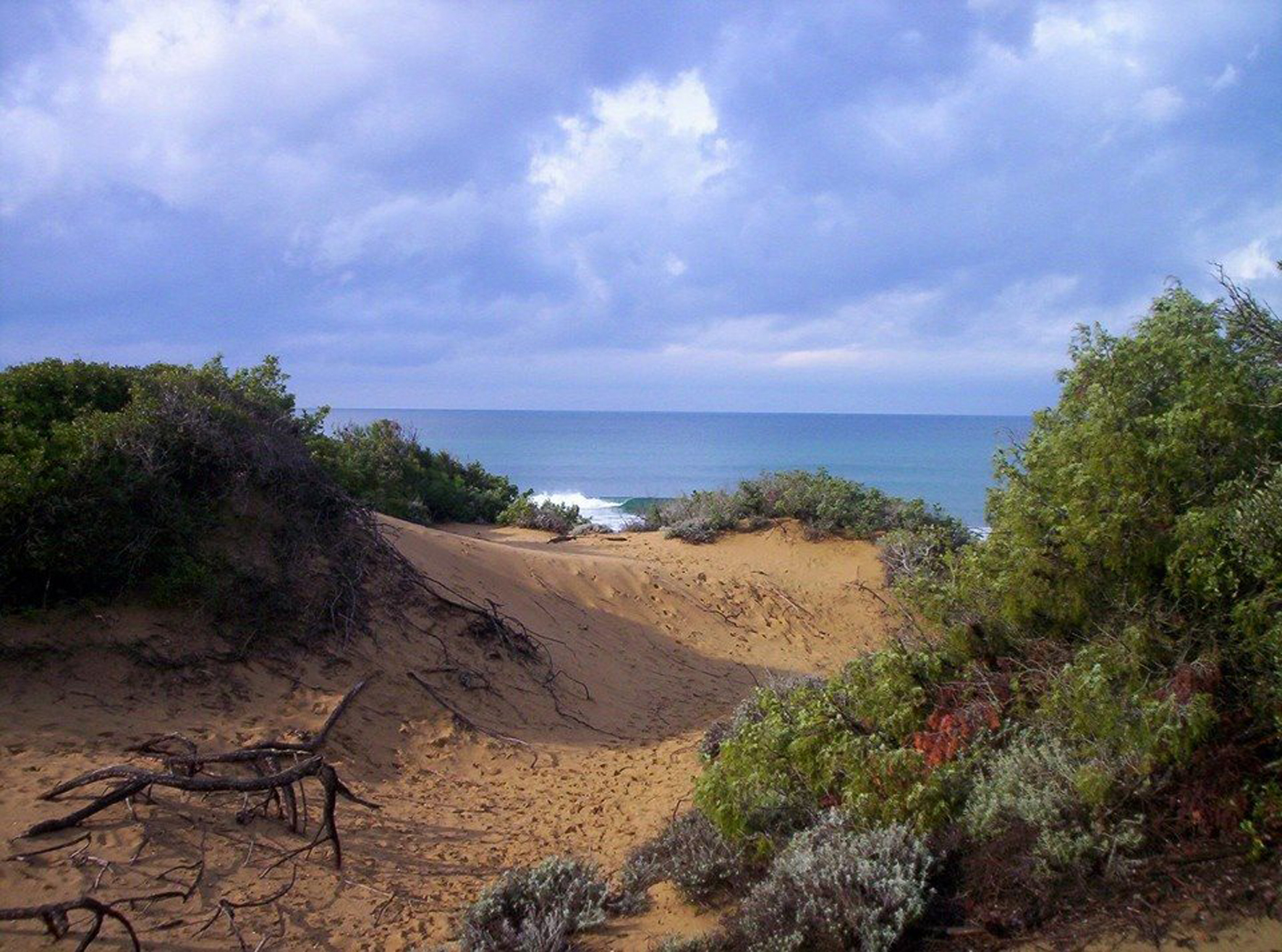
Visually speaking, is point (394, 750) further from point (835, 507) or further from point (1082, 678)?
point (835, 507)

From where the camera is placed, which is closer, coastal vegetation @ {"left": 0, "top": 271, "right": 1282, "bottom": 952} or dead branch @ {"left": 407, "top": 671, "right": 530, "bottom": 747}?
coastal vegetation @ {"left": 0, "top": 271, "right": 1282, "bottom": 952}

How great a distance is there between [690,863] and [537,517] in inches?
591

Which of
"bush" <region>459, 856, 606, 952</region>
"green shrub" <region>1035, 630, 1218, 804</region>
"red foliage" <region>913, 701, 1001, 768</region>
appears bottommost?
"bush" <region>459, 856, 606, 952</region>

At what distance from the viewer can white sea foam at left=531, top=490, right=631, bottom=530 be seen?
27.6 meters

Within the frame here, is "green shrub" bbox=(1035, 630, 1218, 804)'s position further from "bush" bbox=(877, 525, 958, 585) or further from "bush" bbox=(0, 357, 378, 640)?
"bush" bbox=(877, 525, 958, 585)

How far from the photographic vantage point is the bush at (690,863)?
4.86 m

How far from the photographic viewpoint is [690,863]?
5.02 m

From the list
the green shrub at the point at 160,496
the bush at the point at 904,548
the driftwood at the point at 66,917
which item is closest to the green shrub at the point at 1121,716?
the driftwood at the point at 66,917

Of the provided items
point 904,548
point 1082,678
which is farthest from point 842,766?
point 904,548

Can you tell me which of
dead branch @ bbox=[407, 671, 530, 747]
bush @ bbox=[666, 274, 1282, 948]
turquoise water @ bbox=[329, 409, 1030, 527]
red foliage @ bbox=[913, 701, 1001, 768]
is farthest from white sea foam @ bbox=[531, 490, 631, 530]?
red foliage @ bbox=[913, 701, 1001, 768]

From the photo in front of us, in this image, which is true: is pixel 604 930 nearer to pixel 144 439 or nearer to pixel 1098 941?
pixel 1098 941

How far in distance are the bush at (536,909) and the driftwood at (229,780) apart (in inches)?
42.2

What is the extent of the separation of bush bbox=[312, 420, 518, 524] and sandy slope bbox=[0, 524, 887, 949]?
15.8 feet

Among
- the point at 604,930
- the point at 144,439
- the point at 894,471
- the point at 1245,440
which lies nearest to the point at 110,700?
the point at 144,439
